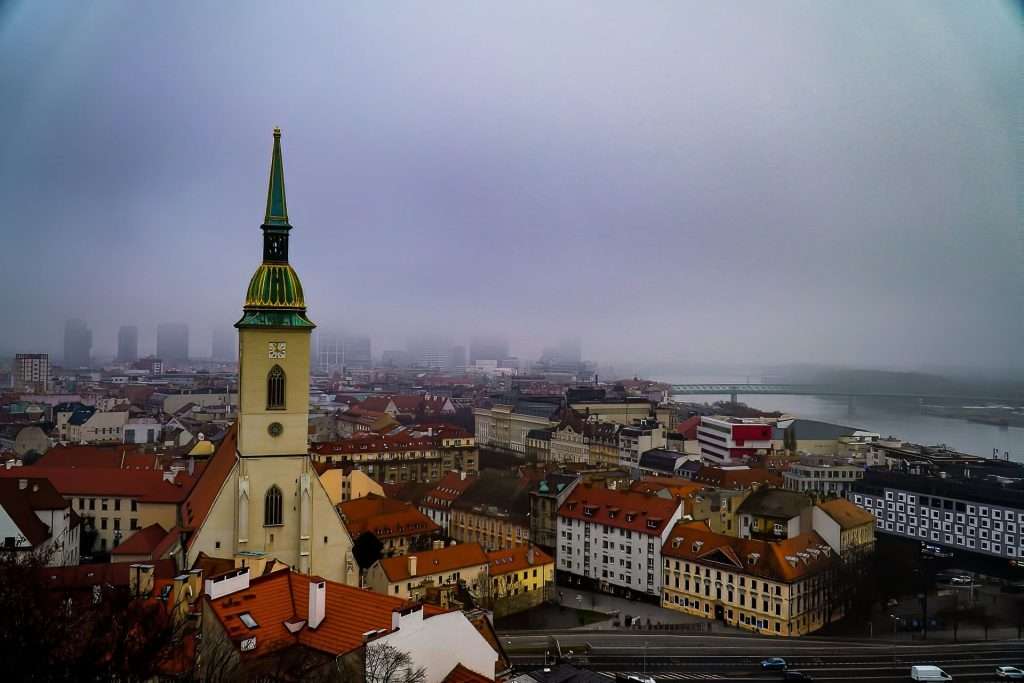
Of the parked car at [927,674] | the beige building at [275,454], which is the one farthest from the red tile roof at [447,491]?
the parked car at [927,674]

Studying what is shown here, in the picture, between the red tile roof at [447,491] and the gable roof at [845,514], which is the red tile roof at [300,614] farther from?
the red tile roof at [447,491]

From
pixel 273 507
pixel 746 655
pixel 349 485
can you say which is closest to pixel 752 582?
pixel 746 655

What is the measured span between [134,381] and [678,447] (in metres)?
70.4

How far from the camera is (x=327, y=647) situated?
9898mm

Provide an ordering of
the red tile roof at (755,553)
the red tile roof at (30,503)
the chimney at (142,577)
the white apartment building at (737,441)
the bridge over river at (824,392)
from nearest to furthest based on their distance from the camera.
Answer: the chimney at (142,577) < the red tile roof at (30,503) < the red tile roof at (755,553) < the white apartment building at (737,441) < the bridge over river at (824,392)

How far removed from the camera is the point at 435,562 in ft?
68.7

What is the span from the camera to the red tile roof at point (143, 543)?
65.2 ft

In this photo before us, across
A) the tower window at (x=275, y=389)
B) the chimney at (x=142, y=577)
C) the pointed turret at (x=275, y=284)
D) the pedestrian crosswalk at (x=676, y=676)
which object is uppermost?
the pointed turret at (x=275, y=284)

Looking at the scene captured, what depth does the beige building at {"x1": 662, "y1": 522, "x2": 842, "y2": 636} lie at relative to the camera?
21.0m

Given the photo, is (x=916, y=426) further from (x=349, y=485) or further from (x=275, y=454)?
(x=275, y=454)

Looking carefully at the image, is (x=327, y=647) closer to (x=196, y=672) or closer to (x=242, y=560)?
(x=196, y=672)

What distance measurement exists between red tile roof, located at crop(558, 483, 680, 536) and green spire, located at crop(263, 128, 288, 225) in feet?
40.2

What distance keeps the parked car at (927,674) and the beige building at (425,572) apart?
9159 millimetres

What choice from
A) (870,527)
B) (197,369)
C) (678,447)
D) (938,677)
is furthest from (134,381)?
(938,677)
